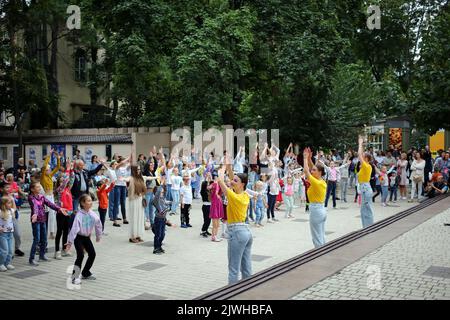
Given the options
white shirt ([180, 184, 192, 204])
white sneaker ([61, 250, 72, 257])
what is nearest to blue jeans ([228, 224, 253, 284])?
white sneaker ([61, 250, 72, 257])

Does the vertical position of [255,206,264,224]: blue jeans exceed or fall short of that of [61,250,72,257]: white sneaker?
it exceeds it

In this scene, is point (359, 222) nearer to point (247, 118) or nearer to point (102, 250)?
point (102, 250)

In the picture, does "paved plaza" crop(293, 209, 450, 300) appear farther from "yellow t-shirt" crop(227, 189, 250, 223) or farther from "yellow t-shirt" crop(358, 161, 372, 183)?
"yellow t-shirt" crop(358, 161, 372, 183)

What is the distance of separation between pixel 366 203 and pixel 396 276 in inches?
176

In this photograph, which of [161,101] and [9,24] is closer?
[9,24]

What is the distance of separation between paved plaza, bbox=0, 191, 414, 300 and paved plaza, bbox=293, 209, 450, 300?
8 cm

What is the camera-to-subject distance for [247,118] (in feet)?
95.7

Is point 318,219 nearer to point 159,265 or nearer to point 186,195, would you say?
point 159,265

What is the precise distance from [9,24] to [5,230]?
19.9m

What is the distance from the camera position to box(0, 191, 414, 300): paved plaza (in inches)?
305

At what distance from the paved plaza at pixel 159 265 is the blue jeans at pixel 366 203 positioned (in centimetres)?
108

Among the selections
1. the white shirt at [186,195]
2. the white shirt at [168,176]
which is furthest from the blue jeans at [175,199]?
the white shirt at [186,195]

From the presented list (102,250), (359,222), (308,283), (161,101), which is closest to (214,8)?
(161,101)

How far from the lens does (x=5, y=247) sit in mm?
9109
